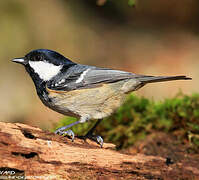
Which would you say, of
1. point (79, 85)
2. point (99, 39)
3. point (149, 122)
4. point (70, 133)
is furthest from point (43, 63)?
point (99, 39)

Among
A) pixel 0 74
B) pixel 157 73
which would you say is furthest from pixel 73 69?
pixel 157 73

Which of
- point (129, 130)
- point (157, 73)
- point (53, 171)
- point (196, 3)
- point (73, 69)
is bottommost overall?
point (53, 171)

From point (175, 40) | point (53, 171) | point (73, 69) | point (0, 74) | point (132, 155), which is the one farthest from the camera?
point (175, 40)

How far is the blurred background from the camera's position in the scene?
6801 millimetres

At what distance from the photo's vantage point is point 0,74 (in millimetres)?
6812

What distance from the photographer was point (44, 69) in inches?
129

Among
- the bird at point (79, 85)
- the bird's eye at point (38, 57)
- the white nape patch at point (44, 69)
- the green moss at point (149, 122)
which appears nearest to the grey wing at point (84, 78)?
the bird at point (79, 85)

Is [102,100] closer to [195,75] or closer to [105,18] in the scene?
[195,75]

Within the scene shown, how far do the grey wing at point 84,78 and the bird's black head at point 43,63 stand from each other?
Answer: 12 centimetres

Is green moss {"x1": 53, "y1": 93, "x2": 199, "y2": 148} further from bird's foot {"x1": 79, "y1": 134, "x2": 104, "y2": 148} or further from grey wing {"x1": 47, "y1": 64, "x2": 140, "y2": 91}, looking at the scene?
grey wing {"x1": 47, "y1": 64, "x2": 140, "y2": 91}

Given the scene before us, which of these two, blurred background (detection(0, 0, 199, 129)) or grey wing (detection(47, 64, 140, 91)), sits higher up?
blurred background (detection(0, 0, 199, 129))

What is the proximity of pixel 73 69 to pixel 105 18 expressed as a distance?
220 inches

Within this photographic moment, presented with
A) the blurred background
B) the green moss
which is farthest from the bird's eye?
the blurred background

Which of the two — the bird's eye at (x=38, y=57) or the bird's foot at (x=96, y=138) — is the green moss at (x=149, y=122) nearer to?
the bird's foot at (x=96, y=138)
